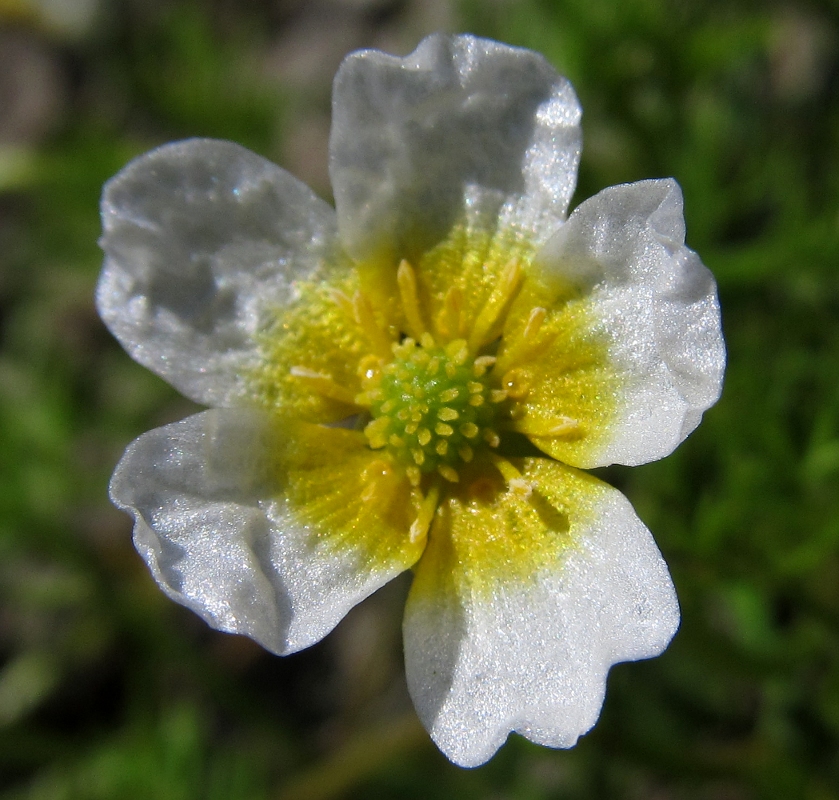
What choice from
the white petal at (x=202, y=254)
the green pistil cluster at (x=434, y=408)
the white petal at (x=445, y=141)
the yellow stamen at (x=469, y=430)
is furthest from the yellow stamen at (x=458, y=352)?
the white petal at (x=202, y=254)

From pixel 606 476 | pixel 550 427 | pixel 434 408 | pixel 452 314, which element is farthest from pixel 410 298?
pixel 606 476

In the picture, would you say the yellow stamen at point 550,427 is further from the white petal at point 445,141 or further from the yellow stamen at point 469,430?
the white petal at point 445,141

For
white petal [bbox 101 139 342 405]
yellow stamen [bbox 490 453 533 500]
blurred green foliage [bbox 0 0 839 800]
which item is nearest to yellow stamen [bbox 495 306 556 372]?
yellow stamen [bbox 490 453 533 500]

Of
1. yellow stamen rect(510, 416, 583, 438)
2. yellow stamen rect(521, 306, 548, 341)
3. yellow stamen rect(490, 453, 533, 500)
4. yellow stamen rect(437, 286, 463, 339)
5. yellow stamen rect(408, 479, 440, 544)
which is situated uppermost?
yellow stamen rect(521, 306, 548, 341)

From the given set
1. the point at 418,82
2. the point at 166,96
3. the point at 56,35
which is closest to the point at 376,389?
the point at 418,82

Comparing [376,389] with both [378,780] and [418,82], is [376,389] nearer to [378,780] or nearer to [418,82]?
[418,82]

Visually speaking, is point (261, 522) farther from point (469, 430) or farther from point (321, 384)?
point (469, 430)

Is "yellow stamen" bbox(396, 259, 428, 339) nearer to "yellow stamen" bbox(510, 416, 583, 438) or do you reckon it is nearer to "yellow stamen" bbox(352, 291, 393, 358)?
"yellow stamen" bbox(352, 291, 393, 358)
